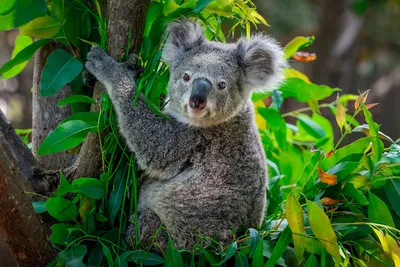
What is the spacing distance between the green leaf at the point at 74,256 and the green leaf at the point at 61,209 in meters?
0.14

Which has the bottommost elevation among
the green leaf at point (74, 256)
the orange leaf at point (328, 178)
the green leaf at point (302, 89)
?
the green leaf at point (74, 256)

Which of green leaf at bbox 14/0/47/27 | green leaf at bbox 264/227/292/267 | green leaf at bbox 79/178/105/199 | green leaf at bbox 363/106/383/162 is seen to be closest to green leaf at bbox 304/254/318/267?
green leaf at bbox 264/227/292/267

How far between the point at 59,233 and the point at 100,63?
Result: 0.78m

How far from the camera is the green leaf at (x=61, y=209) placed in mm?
2387

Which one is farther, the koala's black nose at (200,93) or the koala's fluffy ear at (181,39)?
the koala's fluffy ear at (181,39)

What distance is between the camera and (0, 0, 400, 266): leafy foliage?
7.77 ft

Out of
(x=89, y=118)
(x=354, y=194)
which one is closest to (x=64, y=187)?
(x=89, y=118)

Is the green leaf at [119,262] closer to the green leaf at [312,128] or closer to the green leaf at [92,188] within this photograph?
the green leaf at [92,188]

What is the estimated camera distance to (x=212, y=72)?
2.77 metres

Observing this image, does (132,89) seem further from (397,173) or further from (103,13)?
(397,173)

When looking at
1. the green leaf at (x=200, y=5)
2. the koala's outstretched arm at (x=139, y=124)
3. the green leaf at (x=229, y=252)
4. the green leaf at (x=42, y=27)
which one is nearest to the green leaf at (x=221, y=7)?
the green leaf at (x=200, y=5)

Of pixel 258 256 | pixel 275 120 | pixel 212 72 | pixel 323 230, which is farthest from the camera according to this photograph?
pixel 275 120

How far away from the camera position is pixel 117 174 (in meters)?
2.57

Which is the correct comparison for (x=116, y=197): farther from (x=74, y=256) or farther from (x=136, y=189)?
(x=74, y=256)
